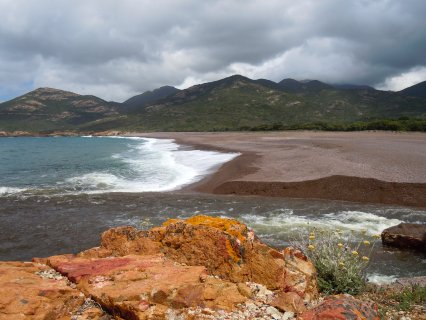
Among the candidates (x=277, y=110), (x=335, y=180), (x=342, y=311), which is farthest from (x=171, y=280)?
(x=277, y=110)

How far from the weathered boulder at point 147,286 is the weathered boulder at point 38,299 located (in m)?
0.15

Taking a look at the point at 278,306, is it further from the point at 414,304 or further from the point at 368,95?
the point at 368,95

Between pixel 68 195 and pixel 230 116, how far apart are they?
142313mm

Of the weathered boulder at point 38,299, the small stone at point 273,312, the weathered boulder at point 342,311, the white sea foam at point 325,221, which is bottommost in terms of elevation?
the white sea foam at point 325,221

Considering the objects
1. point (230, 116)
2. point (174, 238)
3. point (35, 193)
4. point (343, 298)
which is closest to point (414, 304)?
point (343, 298)

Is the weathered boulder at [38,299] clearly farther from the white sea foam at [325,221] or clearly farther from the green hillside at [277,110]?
the green hillside at [277,110]

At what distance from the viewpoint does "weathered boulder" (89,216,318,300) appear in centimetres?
422

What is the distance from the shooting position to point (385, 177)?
666 inches

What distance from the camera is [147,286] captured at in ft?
12.2

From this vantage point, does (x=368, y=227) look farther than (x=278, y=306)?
Yes

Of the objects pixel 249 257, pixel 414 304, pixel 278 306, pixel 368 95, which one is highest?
pixel 368 95

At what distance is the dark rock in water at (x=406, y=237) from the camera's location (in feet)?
29.4

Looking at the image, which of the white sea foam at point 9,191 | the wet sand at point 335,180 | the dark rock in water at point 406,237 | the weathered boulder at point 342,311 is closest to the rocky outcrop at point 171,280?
the weathered boulder at point 342,311

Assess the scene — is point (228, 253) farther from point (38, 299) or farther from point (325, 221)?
point (325, 221)
